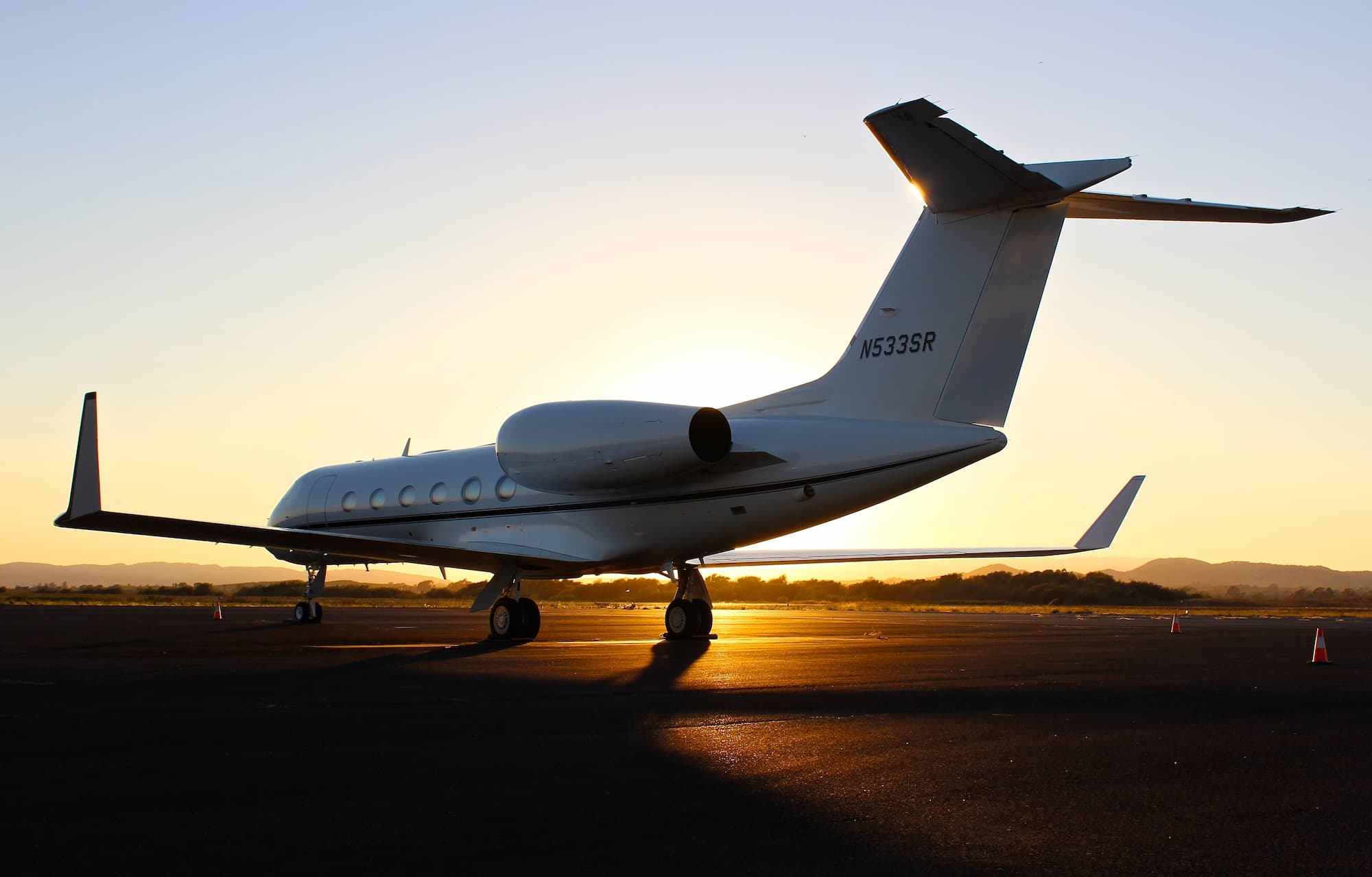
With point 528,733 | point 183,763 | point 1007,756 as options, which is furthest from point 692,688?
point 183,763

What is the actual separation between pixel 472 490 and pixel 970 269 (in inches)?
377

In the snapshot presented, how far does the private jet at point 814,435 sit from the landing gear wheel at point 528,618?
22 mm

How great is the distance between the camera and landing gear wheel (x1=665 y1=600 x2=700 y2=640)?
17.4 m

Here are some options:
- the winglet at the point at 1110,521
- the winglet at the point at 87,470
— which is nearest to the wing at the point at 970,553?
the winglet at the point at 1110,521

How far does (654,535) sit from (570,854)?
40.0 feet

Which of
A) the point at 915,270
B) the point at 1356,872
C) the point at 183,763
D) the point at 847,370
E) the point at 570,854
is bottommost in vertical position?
the point at 183,763

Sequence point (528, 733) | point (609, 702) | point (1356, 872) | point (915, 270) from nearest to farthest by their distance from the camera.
Answer: point (1356, 872)
point (528, 733)
point (609, 702)
point (915, 270)

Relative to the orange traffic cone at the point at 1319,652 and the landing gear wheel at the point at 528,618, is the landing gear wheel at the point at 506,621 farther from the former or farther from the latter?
the orange traffic cone at the point at 1319,652

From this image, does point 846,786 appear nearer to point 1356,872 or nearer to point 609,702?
point 1356,872

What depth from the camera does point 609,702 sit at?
8.72 meters

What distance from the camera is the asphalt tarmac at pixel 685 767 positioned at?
411 centimetres

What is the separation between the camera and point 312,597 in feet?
75.6

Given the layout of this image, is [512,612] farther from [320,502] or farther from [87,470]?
[320,502]

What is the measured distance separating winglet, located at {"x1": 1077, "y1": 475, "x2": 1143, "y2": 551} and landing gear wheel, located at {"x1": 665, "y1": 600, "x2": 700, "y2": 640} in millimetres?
6668
